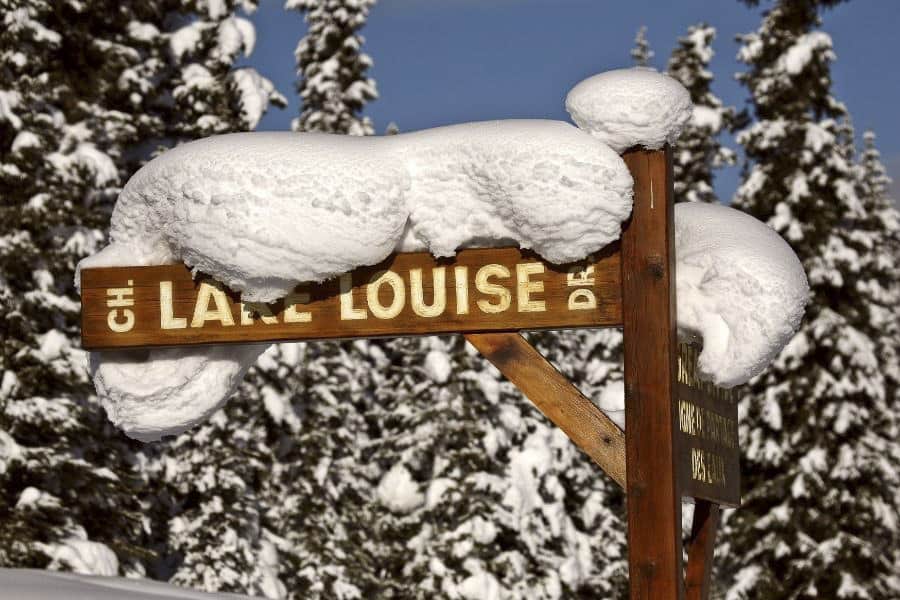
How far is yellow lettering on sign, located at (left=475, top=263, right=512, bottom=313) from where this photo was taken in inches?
221

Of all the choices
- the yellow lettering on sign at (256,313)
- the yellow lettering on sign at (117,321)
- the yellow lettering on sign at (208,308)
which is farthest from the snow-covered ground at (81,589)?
the yellow lettering on sign at (256,313)

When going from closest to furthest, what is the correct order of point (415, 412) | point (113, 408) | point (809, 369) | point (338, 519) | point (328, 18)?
point (113, 408) < point (809, 369) < point (415, 412) < point (338, 519) < point (328, 18)

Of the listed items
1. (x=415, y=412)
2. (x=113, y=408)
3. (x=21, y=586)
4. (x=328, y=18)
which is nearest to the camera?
(x=113, y=408)

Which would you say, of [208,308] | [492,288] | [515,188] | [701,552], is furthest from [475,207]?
[701,552]

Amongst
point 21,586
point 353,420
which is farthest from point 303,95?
point 21,586

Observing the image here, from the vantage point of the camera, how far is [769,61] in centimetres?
2611

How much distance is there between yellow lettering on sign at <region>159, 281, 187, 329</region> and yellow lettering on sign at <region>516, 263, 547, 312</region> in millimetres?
1345

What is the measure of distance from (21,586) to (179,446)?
51.2 feet

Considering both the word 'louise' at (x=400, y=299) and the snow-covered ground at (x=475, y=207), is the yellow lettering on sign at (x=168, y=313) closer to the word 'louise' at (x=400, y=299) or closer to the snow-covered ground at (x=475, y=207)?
the word 'louise' at (x=400, y=299)

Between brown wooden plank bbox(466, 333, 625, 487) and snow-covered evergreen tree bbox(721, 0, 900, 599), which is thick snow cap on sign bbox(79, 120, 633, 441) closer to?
brown wooden plank bbox(466, 333, 625, 487)

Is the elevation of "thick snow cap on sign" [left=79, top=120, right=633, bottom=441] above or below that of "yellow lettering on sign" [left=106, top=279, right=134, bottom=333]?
above

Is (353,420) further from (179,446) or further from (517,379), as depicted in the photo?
(517,379)

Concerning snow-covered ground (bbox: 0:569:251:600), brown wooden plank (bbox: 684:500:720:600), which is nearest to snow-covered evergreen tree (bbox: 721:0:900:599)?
snow-covered ground (bbox: 0:569:251:600)

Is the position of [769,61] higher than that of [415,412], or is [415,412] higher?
[769,61]
